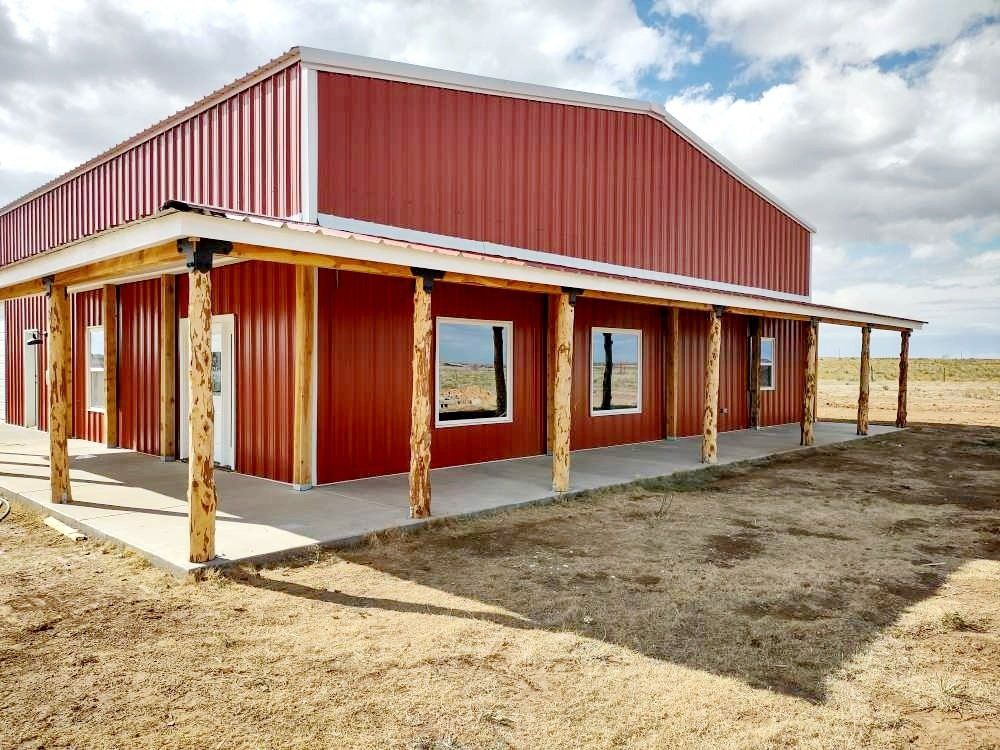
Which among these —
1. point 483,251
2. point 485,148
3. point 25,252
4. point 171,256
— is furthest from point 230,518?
point 25,252

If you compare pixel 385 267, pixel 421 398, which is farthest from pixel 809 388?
pixel 385 267

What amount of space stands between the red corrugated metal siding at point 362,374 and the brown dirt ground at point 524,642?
248 cm

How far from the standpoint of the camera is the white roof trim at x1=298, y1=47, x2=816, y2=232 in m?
8.07

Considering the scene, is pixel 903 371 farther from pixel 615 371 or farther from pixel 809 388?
pixel 615 371

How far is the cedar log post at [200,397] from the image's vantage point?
196 inches

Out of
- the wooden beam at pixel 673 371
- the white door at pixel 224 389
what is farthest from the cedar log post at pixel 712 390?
the white door at pixel 224 389

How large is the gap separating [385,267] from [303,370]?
78.0 inches

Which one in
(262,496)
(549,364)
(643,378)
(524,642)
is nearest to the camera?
(524,642)

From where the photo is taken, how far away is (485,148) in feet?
32.8

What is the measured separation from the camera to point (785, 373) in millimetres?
17250

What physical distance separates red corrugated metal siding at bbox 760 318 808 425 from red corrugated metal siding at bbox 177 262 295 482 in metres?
12.4

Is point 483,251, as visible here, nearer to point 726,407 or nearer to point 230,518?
point 230,518

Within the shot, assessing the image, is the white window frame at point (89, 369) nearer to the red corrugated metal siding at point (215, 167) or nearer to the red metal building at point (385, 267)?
the red metal building at point (385, 267)

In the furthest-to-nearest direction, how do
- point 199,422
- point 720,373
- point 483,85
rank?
point 720,373, point 483,85, point 199,422
